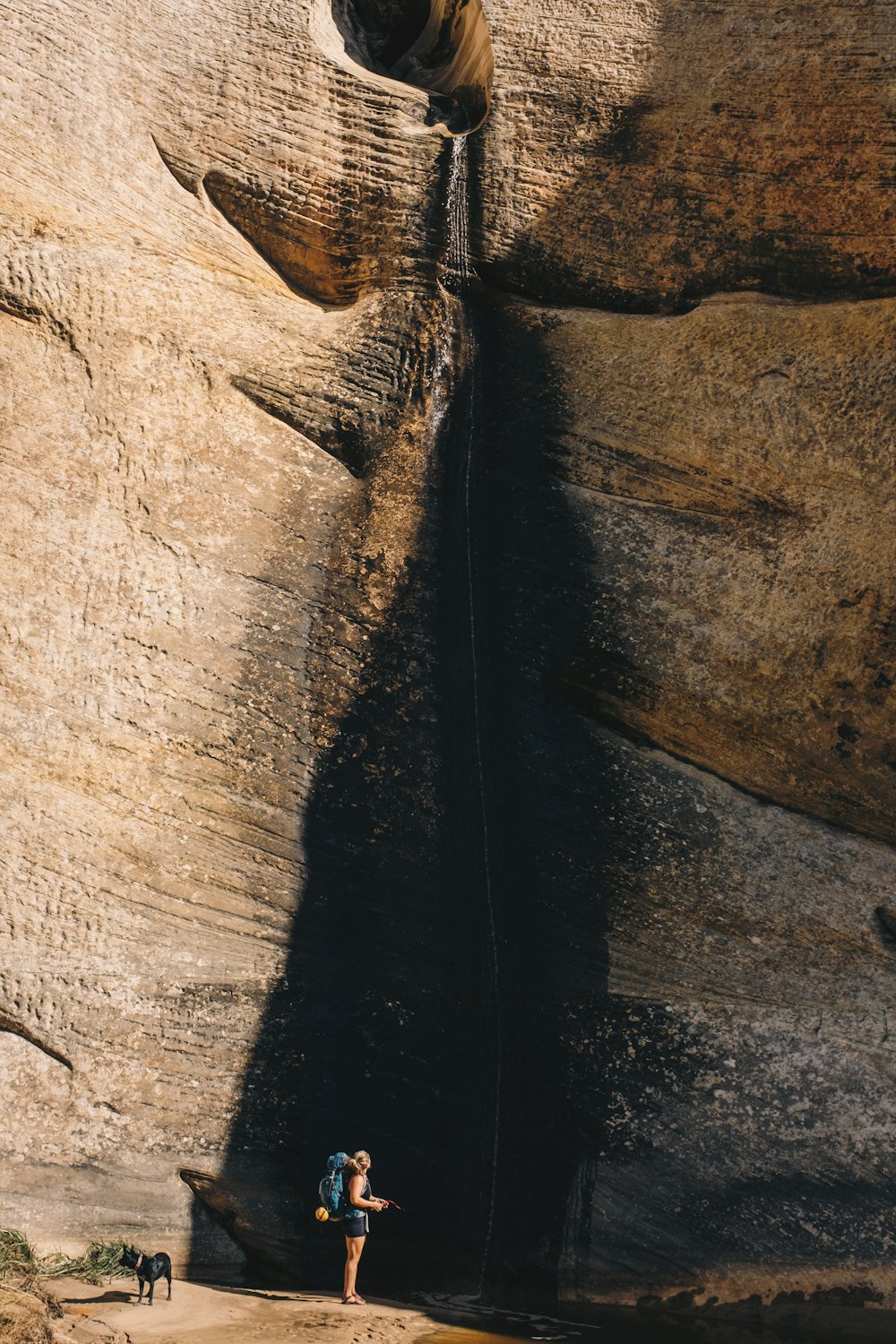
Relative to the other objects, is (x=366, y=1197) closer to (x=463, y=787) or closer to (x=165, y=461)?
(x=463, y=787)

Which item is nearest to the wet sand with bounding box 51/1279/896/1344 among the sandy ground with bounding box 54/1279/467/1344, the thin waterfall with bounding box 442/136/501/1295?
the sandy ground with bounding box 54/1279/467/1344

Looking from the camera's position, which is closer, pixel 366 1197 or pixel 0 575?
pixel 366 1197

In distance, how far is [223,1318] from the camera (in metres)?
6.14

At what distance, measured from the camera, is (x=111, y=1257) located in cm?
662

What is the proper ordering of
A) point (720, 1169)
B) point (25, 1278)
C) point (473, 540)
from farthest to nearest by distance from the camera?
point (473, 540) → point (720, 1169) → point (25, 1278)

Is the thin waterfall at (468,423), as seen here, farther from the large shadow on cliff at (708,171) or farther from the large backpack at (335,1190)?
the large backpack at (335,1190)

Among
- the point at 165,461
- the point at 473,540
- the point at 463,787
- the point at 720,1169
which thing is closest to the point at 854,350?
the point at 473,540

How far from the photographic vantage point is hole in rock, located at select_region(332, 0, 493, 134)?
8.77 meters

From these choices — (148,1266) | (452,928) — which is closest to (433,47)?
(452,928)

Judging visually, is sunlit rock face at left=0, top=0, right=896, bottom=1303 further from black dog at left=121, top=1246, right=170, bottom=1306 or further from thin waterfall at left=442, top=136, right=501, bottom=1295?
black dog at left=121, top=1246, right=170, bottom=1306

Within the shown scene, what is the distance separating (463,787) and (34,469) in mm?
3220

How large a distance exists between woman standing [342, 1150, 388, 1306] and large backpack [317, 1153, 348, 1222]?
1.3 inches

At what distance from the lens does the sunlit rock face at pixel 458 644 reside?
7062 millimetres

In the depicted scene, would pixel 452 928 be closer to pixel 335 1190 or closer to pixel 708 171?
pixel 335 1190
